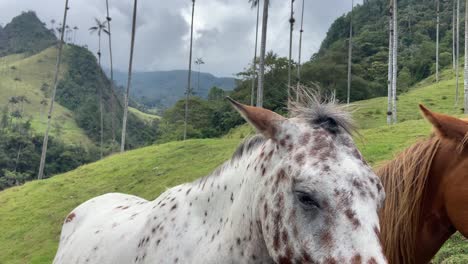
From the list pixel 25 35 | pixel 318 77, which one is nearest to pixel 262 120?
pixel 318 77

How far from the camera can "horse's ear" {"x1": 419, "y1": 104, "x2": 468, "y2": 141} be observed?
2.98 metres

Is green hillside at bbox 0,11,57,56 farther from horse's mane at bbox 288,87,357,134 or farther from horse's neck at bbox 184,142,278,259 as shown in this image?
horse's mane at bbox 288,87,357,134

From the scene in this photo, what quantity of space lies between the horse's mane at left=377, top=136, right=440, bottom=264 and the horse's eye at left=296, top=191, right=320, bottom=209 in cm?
162

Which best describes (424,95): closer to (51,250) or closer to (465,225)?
(51,250)

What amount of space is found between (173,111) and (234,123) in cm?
1054

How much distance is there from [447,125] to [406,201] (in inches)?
25.3

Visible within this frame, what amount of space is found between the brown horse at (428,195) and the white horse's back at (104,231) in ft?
6.31

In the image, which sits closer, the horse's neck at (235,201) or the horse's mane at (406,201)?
the horse's neck at (235,201)

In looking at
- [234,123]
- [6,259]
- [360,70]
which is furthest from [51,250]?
[360,70]

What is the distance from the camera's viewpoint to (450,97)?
99.2 ft

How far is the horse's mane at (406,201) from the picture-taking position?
3170mm

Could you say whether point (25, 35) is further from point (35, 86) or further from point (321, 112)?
point (321, 112)

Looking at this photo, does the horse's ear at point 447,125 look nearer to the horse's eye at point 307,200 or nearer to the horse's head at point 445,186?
the horse's head at point 445,186

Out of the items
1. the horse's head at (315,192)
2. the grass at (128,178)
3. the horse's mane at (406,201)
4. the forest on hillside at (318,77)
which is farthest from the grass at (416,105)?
the horse's head at (315,192)
